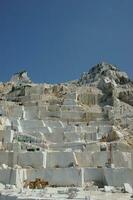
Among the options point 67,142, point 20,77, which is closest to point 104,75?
point 20,77

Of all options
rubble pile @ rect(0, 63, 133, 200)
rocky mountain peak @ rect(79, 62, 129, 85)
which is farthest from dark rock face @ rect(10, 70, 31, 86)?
rubble pile @ rect(0, 63, 133, 200)

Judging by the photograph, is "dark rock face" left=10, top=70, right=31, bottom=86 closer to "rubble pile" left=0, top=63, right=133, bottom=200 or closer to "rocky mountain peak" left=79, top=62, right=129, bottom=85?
"rocky mountain peak" left=79, top=62, right=129, bottom=85

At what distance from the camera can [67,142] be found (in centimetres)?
3688

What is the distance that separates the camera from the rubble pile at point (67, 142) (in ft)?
88.8

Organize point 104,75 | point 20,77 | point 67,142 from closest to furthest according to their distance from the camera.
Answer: point 67,142 < point 104,75 < point 20,77

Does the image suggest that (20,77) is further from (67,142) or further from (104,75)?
(67,142)

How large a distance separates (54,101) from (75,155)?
21.3 meters

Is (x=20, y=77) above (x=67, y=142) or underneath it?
above

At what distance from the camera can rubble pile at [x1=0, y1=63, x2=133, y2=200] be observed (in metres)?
27.1

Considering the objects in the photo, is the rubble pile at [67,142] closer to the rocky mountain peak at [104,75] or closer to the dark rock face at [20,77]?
the rocky mountain peak at [104,75]

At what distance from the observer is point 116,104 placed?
5266cm

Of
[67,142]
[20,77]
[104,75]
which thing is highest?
[20,77]

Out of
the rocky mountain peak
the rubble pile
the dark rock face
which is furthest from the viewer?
the dark rock face

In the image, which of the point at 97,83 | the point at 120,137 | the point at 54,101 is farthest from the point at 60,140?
the point at 97,83
